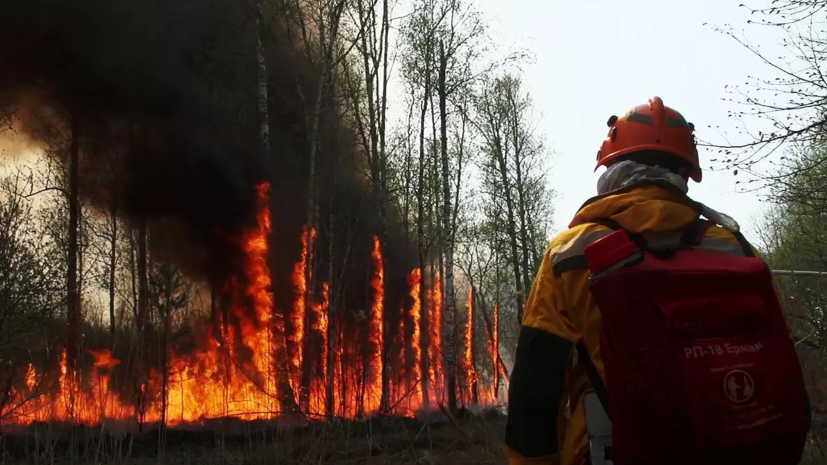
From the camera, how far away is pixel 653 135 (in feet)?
6.84

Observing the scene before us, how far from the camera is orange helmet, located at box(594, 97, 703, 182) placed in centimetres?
207

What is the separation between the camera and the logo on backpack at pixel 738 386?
1554mm

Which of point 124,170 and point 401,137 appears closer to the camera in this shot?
point 124,170

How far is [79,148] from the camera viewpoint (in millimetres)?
14844

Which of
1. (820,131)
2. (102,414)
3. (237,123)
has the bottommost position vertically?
(102,414)

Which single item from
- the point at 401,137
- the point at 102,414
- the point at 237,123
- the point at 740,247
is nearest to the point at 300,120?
the point at 237,123

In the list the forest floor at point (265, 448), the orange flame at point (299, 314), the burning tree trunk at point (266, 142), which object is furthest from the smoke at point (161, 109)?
the forest floor at point (265, 448)

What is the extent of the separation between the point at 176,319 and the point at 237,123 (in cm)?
468

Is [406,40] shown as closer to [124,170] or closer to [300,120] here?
[300,120]

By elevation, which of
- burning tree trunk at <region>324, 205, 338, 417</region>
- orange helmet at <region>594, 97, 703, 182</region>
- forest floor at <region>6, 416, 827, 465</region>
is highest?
orange helmet at <region>594, 97, 703, 182</region>

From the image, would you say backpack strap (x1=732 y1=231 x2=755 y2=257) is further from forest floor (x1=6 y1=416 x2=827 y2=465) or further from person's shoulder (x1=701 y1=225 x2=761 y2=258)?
forest floor (x1=6 y1=416 x2=827 y2=465)

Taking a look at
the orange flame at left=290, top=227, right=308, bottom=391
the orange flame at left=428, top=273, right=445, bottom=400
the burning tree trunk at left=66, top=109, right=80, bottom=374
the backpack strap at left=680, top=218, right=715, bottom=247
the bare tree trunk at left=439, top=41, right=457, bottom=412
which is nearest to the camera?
the backpack strap at left=680, top=218, right=715, bottom=247

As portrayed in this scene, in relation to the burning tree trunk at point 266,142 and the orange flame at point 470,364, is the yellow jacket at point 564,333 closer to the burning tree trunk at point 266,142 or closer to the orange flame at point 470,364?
the burning tree trunk at point 266,142

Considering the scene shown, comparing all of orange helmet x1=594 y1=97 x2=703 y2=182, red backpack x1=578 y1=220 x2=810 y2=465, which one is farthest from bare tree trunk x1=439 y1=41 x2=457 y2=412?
red backpack x1=578 y1=220 x2=810 y2=465
